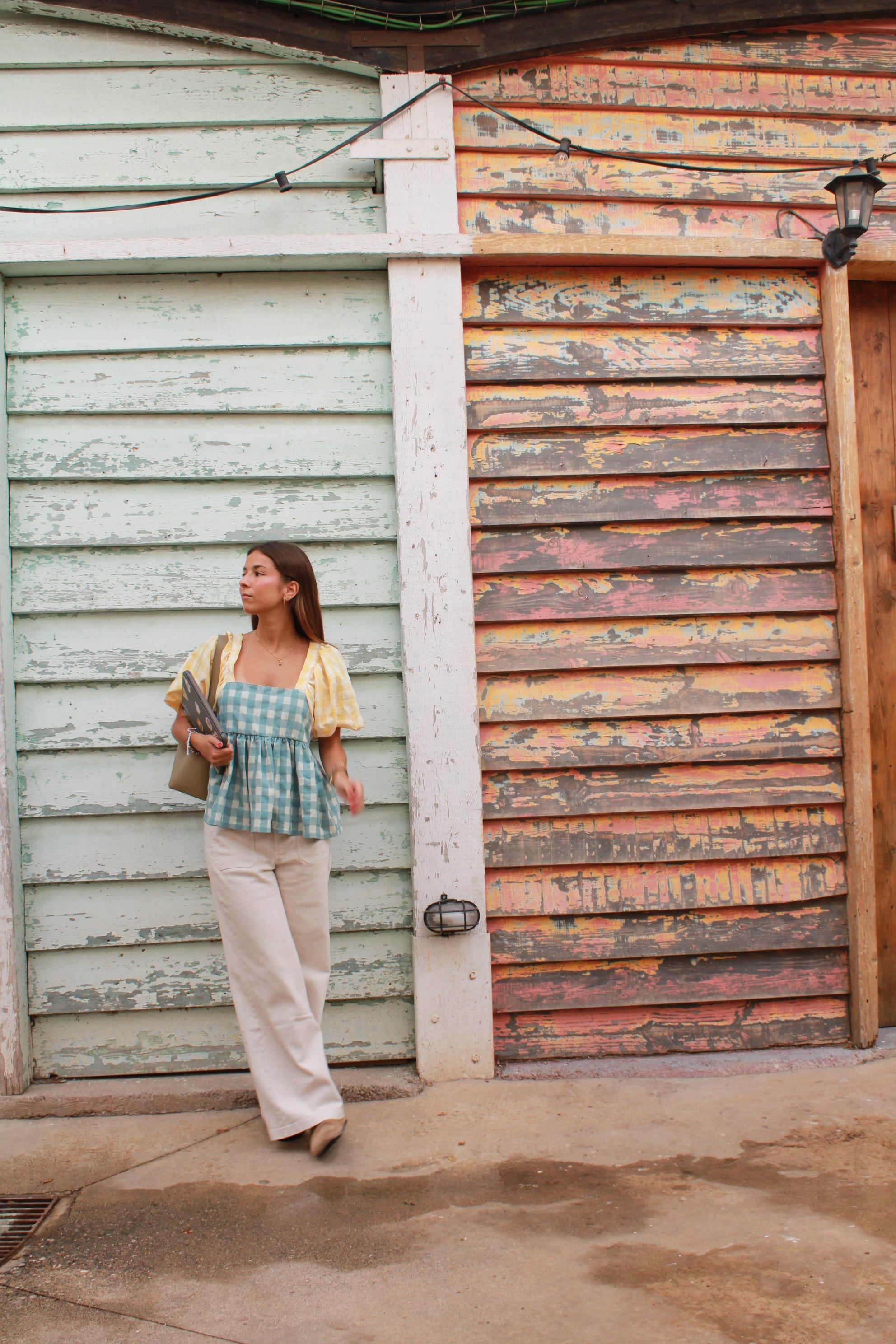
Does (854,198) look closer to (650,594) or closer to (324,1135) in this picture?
(650,594)

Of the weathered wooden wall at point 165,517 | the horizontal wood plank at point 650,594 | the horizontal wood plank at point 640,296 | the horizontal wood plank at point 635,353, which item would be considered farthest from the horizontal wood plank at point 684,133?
the horizontal wood plank at point 650,594

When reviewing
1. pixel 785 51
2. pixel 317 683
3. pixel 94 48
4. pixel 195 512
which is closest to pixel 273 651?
pixel 317 683

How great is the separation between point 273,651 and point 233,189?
1.58 meters

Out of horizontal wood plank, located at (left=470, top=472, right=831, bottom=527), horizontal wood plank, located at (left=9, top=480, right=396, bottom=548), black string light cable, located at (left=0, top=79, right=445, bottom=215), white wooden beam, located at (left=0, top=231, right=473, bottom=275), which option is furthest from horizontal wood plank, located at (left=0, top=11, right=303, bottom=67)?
horizontal wood plank, located at (left=470, top=472, right=831, bottom=527)

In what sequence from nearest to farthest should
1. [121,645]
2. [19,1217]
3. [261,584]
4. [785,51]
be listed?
[19,1217] → [261,584] → [121,645] → [785,51]

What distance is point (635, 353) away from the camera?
3.40 m

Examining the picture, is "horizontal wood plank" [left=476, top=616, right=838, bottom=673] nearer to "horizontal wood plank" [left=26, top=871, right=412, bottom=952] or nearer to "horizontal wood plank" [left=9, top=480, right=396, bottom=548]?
"horizontal wood plank" [left=9, top=480, right=396, bottom=548]

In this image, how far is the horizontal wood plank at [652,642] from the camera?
3326 millimetres

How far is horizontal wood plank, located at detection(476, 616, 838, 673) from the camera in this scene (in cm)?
333

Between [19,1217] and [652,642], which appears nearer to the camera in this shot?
[19,1217]

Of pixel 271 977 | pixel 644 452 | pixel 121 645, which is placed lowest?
pixel 271 977

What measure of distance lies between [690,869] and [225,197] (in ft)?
9.51

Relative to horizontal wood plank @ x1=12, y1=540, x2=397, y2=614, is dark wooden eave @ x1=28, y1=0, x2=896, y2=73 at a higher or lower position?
higher

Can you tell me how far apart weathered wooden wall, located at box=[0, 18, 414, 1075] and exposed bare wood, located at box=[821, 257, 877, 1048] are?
1.61m
